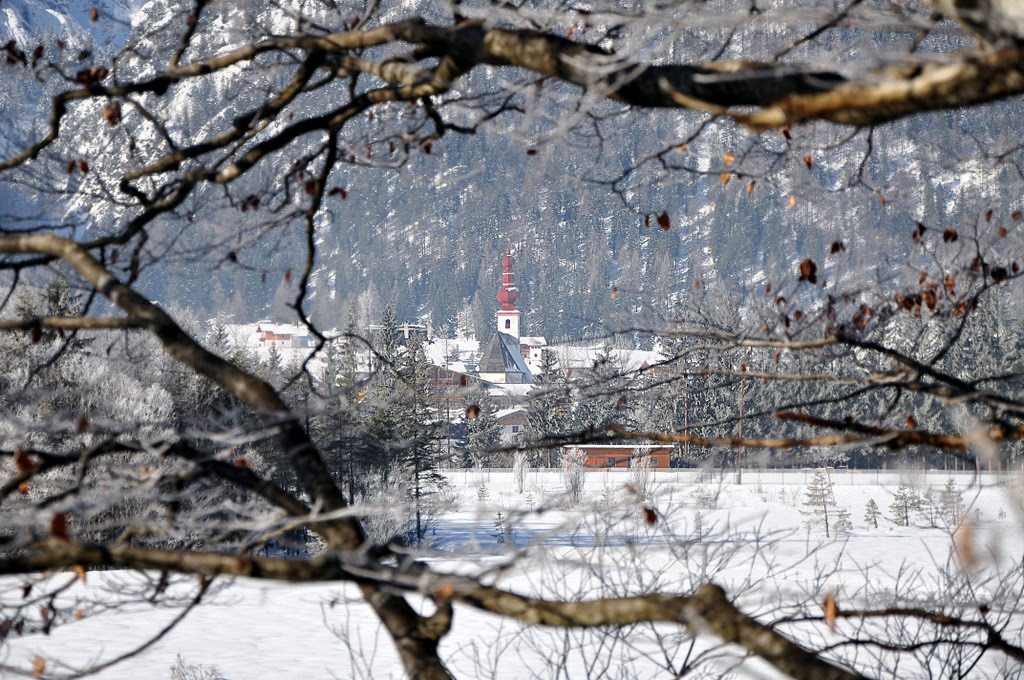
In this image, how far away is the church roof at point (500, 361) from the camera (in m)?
98.4

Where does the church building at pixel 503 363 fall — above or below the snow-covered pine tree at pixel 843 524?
above

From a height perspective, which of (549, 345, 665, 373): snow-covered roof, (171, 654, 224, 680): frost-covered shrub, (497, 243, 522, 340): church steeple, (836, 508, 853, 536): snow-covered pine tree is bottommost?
(171, 654, 224, 680): frost-covered shrub

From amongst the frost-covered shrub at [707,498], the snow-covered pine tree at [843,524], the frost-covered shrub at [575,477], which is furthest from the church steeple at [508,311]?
the frost-covered shrub at [707,498]

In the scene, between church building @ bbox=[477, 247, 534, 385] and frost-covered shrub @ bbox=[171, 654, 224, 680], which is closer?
frost-covered shrub @ bbox=[171, 654, 224, 680]

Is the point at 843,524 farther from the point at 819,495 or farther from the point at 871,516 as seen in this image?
the point at 819,495

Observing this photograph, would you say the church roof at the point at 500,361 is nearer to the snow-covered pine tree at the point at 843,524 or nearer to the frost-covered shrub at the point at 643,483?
the snow-covered pine tree at the point at 843,524

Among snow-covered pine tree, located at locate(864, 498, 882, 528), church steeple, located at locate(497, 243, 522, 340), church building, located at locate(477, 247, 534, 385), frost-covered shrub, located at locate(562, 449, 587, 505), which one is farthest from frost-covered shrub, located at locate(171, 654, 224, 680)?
church steeple, located at locate(497, 243, 522, 340)

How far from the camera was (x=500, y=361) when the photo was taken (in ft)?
325

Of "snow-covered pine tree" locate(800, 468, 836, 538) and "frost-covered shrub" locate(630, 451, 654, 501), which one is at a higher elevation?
"frost-covered shrub" locate(630, 451, 654, 501)

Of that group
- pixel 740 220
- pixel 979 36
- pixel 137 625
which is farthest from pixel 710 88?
pixel 740 220

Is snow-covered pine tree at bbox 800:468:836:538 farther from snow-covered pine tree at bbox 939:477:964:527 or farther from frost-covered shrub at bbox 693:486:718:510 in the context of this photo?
frost-covered shrub at bbox 693:486:718:510

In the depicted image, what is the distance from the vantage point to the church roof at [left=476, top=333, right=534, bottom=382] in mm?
98444

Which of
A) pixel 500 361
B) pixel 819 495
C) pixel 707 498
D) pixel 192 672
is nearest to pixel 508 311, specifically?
pixel 500 361

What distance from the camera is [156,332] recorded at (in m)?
2.84
